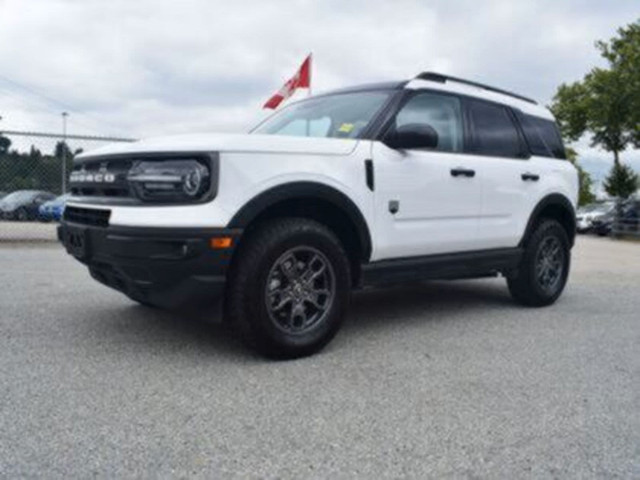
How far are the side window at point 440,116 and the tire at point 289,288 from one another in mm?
1202

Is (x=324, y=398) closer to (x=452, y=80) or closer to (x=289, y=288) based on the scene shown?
(x=289, y=288)

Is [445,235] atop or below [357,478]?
atop

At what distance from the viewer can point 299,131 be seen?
4613mm

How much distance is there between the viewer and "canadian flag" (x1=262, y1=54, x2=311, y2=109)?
11.4 meters

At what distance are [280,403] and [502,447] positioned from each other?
1012 millimetres

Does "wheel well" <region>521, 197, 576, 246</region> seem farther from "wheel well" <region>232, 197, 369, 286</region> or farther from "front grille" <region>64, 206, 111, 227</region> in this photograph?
"front grille" <region>64, 206, 111, 227</region>

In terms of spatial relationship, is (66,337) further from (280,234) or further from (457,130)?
(457,130)

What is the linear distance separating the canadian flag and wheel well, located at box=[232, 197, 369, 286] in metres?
7.78

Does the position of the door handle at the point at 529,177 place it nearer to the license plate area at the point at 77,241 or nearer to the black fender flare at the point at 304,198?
the black fender flare at the point at 304,198

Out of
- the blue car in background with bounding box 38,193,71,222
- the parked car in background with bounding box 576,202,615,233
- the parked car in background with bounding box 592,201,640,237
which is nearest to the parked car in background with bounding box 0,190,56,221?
the blue car in background with bounding box 38,193,71,222

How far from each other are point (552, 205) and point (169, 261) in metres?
3.84

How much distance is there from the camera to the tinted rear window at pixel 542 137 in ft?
17.7

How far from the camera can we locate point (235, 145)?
3.26 metres

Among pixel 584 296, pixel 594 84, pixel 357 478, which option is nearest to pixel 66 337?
pixel 357 478
